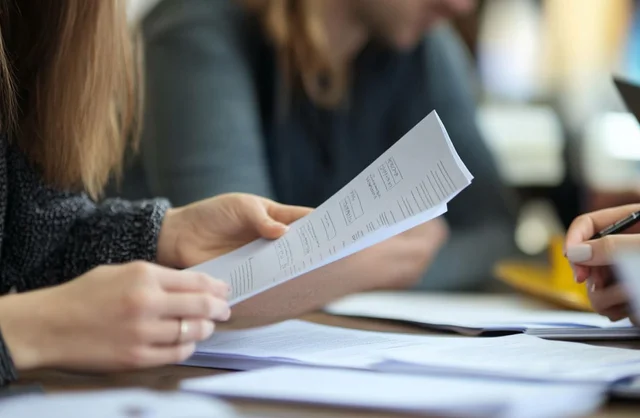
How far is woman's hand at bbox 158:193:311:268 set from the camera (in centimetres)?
72

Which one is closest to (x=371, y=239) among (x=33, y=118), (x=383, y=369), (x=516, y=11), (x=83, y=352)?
(x=383, y=369)

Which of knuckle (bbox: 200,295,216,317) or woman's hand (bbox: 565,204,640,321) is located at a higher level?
woman's hand (bbox: 565,204,640,321)

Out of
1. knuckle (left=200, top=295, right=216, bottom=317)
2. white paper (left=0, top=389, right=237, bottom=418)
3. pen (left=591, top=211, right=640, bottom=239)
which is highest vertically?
pen (left=591, top=211, right=640, bottom=239)

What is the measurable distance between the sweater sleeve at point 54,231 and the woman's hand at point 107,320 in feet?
0.87

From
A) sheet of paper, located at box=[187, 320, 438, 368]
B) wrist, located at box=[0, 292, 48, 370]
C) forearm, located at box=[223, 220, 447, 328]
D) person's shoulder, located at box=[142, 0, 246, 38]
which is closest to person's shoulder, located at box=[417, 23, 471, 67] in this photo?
person's shoulder, located at box=[142, 0, 246, 38]

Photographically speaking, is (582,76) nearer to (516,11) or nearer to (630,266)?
(516,11)

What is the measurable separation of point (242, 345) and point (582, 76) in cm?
268

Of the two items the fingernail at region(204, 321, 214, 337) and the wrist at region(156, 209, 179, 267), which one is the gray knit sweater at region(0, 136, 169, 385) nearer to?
the wrist at region(156, 209, 179, 267)

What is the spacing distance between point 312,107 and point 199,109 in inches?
10.2

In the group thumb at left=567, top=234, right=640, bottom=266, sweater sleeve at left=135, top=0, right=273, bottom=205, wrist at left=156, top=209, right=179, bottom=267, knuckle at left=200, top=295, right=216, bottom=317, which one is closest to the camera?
knuckle at left=200, top=295, right=216, bottom=317

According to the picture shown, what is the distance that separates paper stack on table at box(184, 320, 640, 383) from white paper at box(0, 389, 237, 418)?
0.11 meters

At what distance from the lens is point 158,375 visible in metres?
0.55

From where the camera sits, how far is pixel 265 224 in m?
0.69

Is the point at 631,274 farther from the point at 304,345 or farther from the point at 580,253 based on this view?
the point at 304,345
